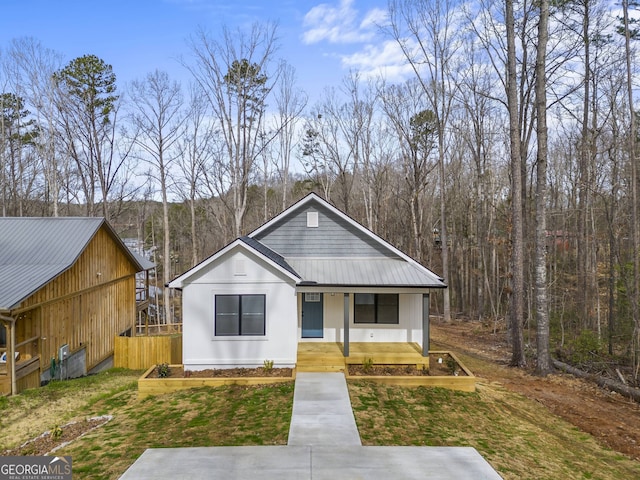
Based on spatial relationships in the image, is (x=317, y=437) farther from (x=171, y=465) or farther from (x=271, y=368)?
(x=271, y=368)

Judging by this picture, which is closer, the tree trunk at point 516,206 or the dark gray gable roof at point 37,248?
the dark gray gable roof at point 37,248

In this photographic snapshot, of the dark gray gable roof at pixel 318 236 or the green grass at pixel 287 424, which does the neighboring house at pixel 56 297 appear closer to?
the green grass at pixel 287 424

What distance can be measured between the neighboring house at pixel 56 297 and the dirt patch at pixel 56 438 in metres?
3.46

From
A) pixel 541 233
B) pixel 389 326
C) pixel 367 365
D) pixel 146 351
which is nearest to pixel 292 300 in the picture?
pixel 367 365

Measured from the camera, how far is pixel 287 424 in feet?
25.9

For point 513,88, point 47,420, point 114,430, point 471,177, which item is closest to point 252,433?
point 114,430

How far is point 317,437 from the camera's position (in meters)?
7.30

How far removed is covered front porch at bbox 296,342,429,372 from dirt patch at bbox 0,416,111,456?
16.4ft

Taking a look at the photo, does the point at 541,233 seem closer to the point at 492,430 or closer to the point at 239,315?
the point at 492,430

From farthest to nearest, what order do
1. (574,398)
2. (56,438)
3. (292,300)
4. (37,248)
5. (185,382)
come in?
(37,248)
(292,300)
(574,398)
(185,382)
(56,438)

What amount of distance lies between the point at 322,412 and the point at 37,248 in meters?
12.0

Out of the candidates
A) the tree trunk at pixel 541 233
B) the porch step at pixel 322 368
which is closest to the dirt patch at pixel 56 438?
the porch step at pixel 322 368

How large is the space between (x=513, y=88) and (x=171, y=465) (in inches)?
576

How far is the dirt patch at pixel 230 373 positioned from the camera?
35.3ft
